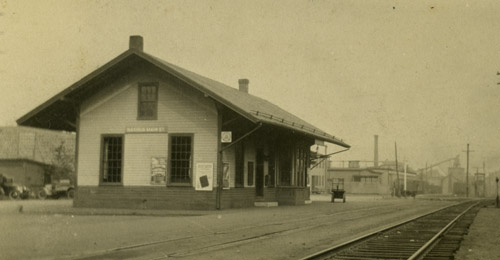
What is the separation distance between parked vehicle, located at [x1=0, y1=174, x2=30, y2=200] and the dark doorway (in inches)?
576

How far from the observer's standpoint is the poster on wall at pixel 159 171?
75.0 ft

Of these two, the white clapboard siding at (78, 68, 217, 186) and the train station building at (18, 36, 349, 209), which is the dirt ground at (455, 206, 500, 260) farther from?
the white clapboard siding at (78, 68, 217, 186)

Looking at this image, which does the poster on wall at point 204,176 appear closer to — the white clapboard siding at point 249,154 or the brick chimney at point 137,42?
the white clapboard siding at point 249,154

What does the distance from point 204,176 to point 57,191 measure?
15.6 metres

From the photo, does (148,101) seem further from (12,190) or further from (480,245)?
(12,190)

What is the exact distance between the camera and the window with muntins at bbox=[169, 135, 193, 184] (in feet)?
74.7

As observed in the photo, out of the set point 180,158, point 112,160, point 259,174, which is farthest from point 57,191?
point 180,158

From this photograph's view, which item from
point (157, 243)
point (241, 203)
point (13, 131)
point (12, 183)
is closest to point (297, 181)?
point (241, 203)

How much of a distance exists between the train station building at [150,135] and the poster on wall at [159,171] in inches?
1.5

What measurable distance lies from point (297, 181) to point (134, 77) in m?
11.3

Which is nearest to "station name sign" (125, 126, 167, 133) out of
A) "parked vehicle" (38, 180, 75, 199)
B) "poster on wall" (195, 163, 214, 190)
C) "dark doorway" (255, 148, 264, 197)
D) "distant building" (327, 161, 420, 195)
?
"poster on wall" (195, 163, 214, 190)

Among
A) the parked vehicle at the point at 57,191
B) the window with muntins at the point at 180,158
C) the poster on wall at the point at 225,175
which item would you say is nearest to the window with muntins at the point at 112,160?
the window with muntins at the point at 180,158

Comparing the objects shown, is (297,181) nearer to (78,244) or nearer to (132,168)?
(132,168)

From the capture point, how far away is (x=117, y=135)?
23656mm
